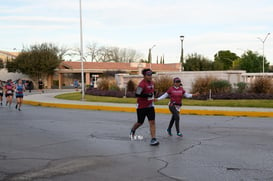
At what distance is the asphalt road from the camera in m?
6.18

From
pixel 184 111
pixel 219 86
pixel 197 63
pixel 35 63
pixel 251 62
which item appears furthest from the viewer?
pixel 251 62

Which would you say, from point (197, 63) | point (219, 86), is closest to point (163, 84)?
point (219, 86)

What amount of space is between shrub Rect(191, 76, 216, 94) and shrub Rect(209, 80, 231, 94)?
0.35m

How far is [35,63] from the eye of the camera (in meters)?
61.1

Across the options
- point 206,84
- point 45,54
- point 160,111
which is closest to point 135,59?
point 45,54

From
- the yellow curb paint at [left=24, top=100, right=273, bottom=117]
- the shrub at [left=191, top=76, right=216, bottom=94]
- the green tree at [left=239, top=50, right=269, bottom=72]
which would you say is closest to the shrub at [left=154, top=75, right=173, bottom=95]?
the shrub at [left=191, top=76, right=216, bottom=94]

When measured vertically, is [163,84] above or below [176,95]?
above

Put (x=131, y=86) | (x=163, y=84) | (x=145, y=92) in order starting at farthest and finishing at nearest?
(x=131, y=86)
(x=163, y=84)
(x=145, y=92)

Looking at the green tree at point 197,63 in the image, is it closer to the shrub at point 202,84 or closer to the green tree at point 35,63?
the green tree at point 35,63

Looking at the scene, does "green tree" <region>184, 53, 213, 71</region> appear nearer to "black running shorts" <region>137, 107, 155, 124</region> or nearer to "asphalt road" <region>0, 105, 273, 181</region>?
"asphalt road" <region>0, 105, 273, 181</region>

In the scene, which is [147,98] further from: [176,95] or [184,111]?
[184,111]

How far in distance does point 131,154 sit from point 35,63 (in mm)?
55803

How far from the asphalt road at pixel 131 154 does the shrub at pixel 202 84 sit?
12.2 metres

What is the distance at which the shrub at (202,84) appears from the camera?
24.3 m
